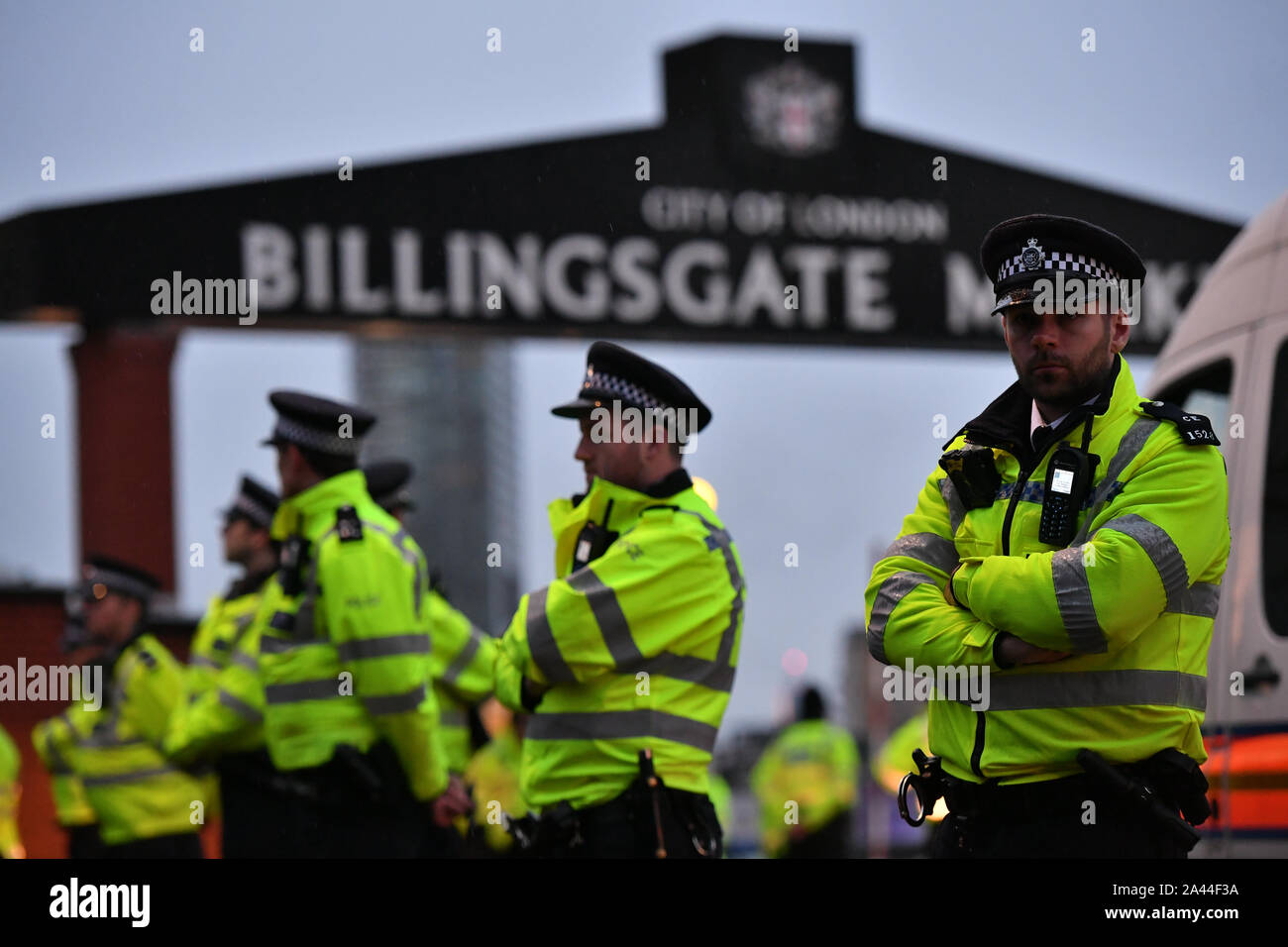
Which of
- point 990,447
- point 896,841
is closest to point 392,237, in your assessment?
point 990,447

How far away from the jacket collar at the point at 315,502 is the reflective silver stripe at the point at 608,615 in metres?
1.53

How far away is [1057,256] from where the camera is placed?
3.62 m

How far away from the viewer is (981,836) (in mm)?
3566

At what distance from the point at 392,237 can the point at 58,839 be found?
173 inches

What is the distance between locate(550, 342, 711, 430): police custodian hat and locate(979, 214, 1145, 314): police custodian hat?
1409 millimetres

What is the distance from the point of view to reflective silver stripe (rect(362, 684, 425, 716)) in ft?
18.6

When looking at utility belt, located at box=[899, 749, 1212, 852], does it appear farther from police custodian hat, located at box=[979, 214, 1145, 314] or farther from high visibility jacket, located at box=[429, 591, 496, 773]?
high visibility jacket, located at box=[429, 591, 496, 773]

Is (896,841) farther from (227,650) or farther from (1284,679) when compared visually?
(1284,679)

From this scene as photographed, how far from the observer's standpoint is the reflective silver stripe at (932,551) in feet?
12.3

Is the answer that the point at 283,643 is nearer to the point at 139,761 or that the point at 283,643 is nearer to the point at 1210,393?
the point at 139,761

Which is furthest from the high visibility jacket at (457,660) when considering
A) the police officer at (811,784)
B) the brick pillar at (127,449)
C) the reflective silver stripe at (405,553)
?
the police officer at (811,784)

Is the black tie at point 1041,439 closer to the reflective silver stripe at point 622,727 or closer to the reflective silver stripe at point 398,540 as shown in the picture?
the reflective silver stripe at point 622,727

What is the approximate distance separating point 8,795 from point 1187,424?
322 inches
